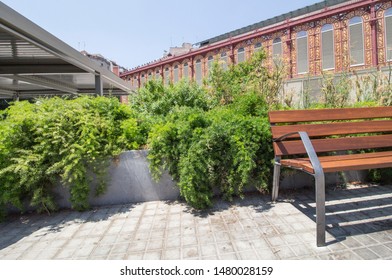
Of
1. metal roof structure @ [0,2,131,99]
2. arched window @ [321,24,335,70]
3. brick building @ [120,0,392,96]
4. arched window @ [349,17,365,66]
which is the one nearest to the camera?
metal roof structure @ [0,2,131,99]

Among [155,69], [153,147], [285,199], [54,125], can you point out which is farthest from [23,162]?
[155,69]

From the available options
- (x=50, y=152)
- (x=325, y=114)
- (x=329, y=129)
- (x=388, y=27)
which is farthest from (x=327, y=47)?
(x=50, y=152)

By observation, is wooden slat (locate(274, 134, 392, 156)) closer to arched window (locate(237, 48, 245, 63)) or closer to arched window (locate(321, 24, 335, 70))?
arched window (locate(321, 24, 335, 70))

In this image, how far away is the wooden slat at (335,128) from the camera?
3146 mm

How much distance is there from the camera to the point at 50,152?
3.25 m

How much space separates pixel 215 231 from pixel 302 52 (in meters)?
24.2

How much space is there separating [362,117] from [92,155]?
12.6 feet

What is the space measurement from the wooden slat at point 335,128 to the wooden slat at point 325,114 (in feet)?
0.31

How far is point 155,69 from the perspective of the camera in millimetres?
39000

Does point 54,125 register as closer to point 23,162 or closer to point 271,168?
point 23,162

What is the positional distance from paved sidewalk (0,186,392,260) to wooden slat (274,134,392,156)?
731mm

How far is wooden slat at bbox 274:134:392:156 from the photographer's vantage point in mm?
3137

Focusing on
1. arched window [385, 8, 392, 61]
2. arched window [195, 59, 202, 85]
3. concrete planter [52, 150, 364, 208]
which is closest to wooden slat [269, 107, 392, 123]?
concrete planter [52, 150, 364, 208]

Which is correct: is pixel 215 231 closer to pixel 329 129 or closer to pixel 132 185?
pixel 132 185
